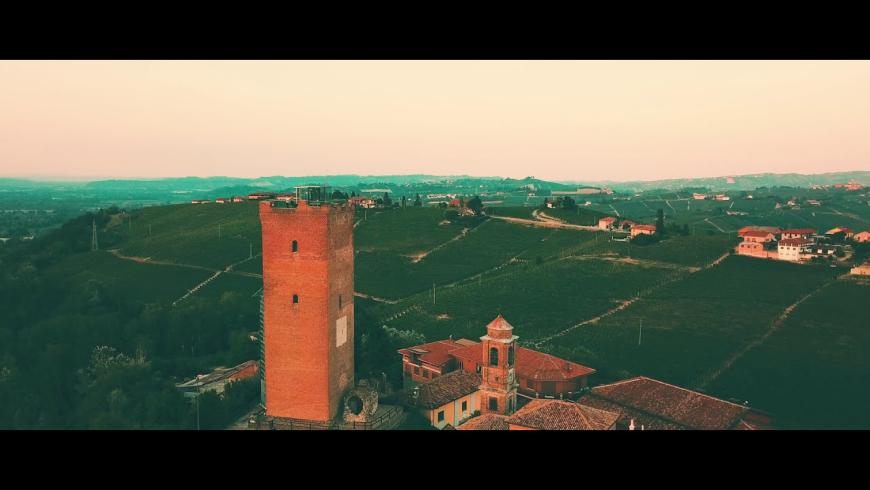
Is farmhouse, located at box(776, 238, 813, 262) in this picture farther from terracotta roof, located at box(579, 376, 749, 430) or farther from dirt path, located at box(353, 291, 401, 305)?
dirt path, located at box(353, 291, 401, 305)

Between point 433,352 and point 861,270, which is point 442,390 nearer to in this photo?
point 433,352

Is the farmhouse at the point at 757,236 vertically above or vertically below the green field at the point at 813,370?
above

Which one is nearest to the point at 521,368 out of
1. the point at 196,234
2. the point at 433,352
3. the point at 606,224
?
the point at 433,352

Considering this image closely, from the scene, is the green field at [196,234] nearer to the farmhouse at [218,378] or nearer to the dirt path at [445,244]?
the dirt path at [445,244]

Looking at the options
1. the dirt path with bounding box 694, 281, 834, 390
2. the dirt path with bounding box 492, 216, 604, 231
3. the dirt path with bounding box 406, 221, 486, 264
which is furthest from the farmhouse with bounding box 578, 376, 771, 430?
the dirt path with bounding box 492, 216, 604, 231

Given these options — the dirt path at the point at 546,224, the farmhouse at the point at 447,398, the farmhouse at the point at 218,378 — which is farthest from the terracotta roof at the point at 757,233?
the farmhouse at the point at 218,378
